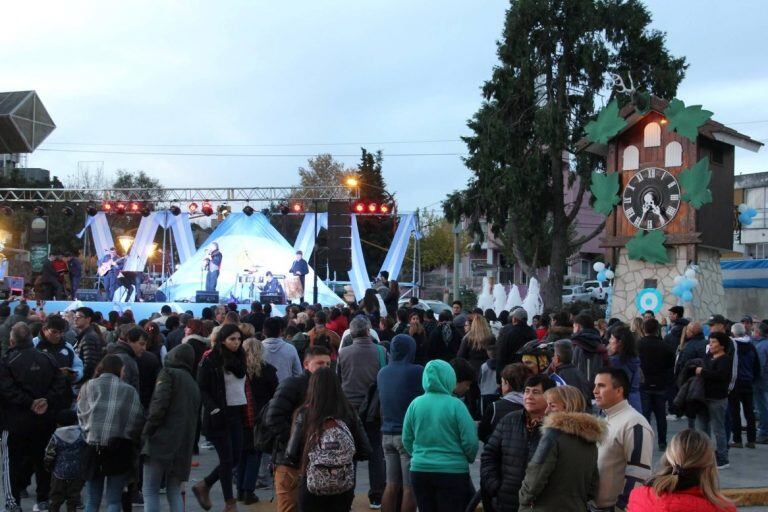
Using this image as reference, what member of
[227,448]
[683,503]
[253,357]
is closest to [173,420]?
[227,448]

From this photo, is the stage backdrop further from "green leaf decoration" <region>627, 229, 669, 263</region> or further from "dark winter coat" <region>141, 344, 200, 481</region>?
"dark winter coat" <region>141, 344, 200, 481</region>

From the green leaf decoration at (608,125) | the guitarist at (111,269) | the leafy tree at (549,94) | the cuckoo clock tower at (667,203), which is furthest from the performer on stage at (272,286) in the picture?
the green leaf decoration at (608,125)

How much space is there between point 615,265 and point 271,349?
16069 mm

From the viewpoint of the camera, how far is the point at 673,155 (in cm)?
2292

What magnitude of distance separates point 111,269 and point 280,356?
22.7 m

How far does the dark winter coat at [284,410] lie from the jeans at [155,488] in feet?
5.05

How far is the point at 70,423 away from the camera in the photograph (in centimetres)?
901

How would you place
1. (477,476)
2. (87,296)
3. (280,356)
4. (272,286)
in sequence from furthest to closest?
(272,286), (87,296), (477,476), (280,356)

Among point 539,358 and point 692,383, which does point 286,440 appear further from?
point 692,383

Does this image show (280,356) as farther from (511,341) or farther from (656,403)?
(656,403)

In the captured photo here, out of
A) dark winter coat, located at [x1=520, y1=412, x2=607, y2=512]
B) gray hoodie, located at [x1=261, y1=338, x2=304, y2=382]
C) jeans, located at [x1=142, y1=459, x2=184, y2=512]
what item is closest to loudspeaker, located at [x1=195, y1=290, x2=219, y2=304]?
gray hoodie, located at [x1=261, y1=338, x2=304, y2=382]

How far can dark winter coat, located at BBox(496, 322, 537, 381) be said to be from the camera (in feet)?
37.8

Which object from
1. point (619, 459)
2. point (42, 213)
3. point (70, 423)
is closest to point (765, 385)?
point (619, 459)

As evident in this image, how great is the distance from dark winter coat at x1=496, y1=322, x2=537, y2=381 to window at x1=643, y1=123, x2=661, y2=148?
13.1 meters
